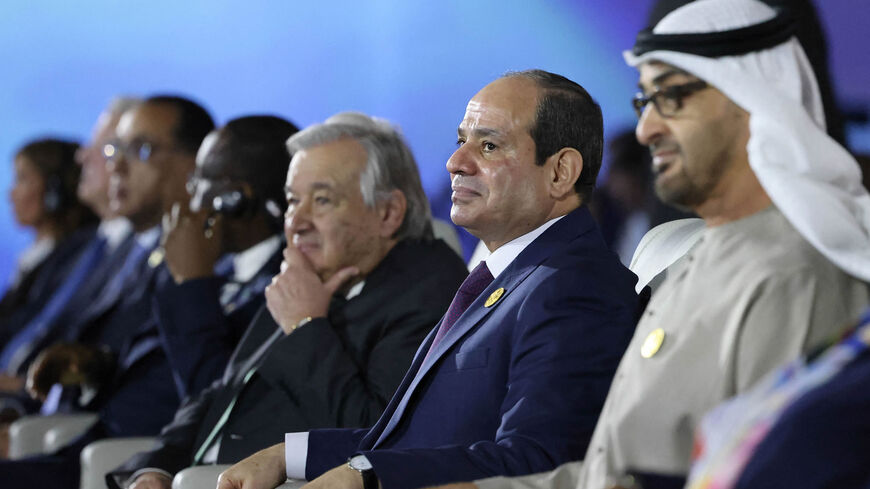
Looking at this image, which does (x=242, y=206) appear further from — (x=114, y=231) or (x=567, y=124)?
(x=114, y=231)

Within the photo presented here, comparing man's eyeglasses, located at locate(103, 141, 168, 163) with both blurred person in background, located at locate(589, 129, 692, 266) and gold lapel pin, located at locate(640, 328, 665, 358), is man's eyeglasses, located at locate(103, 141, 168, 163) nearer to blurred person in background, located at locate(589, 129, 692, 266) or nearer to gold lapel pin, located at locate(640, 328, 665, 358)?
blurred person in background, located at locate(589, 129, 692, 266)

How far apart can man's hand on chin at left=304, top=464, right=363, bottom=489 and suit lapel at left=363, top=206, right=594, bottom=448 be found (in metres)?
0.27

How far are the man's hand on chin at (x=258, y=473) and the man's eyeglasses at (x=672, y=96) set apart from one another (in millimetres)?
1236

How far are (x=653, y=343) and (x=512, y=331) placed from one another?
522 millimetres

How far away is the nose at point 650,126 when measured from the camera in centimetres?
213

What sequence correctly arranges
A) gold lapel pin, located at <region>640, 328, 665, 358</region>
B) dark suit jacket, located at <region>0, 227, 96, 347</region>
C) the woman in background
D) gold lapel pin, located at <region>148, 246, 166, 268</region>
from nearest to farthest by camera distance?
gold lapel pin, located at <region>640, 328, 665, 358</region> → gold lapel pin, located at <region>148, 246, 166, 268</region> → dark suit jacket, located at <region>0, 227, 96, 347</region> → the woman in background

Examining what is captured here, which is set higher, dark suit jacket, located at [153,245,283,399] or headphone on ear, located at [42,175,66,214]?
dark suit jacket, located at [153,245,283,399]

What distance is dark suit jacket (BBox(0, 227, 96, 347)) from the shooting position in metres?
6.61

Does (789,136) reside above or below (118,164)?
above

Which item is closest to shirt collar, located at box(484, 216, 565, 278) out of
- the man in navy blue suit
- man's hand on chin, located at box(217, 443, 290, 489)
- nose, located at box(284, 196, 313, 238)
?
the man in navy blue suit

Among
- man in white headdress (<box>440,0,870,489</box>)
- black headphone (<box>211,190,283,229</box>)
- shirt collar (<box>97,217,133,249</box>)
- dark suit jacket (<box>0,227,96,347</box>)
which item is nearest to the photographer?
man in white headdress (<box>440,0,870,489</box>)

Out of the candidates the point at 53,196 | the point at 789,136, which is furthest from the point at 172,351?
the point at 53,196

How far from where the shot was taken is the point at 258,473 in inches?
110

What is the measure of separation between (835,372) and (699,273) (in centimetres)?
61
